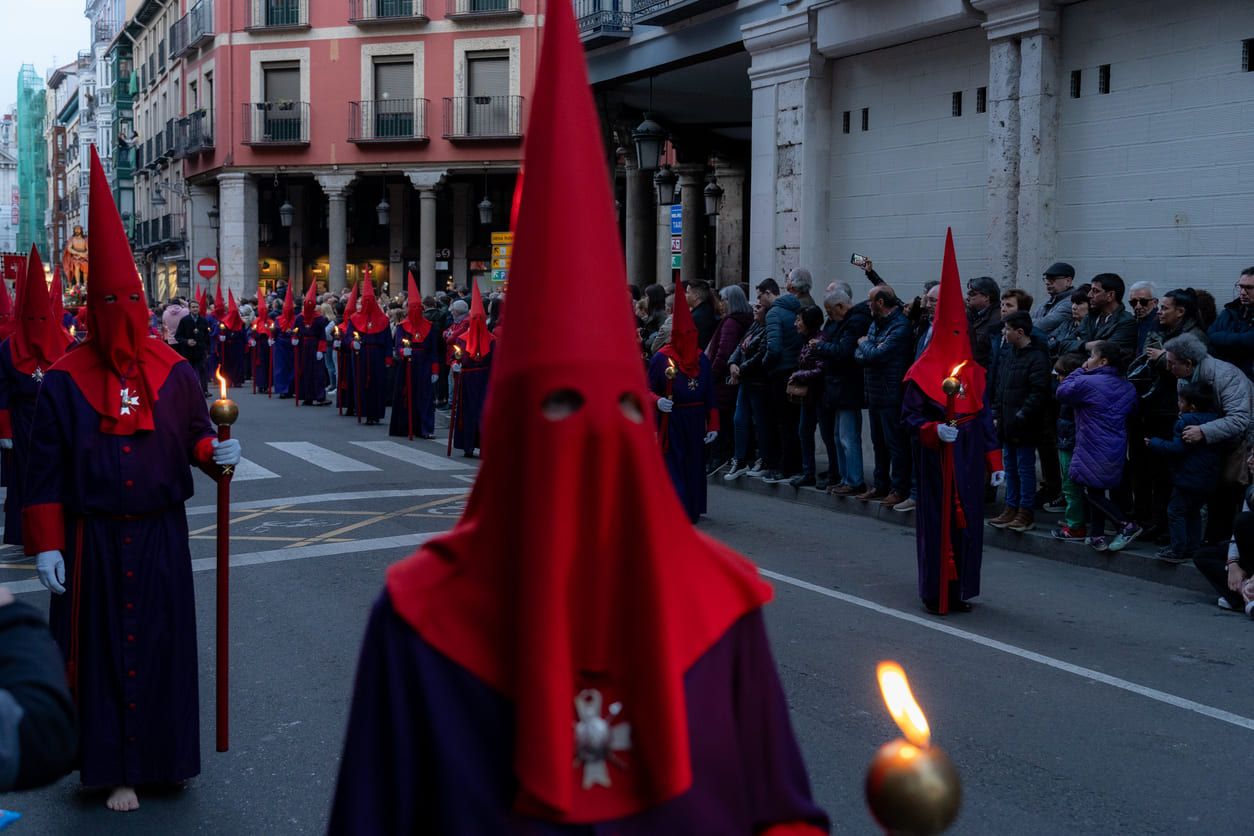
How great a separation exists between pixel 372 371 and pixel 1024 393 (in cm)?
1182

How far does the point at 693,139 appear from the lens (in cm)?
2797

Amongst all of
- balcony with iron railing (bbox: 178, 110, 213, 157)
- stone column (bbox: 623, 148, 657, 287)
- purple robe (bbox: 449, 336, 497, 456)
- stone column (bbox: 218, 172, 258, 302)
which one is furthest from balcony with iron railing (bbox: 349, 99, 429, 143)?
purple robe (bbox: 449, 336, 497, 456)

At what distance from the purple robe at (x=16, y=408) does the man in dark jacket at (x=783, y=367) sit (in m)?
6.79

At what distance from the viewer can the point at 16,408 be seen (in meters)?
9.79

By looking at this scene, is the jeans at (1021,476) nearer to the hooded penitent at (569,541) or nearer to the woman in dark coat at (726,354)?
the woman in dark coat at (726,354)

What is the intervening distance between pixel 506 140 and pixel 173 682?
35798 millimetres

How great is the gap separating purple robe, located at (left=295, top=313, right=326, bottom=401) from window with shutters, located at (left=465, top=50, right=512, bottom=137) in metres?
17.1

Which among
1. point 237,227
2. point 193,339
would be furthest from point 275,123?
point 193,339

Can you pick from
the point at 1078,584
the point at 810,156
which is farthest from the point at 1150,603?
the point at 810,156

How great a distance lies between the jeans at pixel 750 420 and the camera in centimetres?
1368

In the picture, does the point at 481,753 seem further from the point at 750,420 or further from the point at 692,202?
the point at 692,202

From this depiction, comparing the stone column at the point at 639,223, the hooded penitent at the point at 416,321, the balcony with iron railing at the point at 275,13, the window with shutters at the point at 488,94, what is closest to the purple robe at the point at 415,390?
the hooded penitent at the point at 416,321

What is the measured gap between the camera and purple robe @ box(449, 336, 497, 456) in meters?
16.3

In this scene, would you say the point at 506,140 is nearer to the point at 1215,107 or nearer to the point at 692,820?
the point at 1215,107
